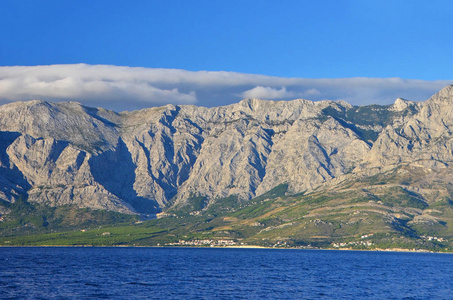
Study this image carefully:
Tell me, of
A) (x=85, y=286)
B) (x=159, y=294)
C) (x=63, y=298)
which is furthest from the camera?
(x=85, y=286)

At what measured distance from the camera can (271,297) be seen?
600 feet

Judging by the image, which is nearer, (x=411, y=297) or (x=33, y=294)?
(x=33, y=294)

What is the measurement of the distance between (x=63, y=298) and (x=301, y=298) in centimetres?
6604

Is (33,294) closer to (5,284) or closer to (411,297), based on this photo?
(5,284)

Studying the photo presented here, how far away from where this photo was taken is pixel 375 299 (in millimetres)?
186125

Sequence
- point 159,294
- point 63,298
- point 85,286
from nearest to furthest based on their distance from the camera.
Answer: point 63,298, point 159,294, point 85,286

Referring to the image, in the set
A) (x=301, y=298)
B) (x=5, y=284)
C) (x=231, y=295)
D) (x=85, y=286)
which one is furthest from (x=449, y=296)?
(x=5, y=284)

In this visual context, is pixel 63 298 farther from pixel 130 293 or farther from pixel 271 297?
pixel 271 297

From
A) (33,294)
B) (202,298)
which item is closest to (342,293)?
(202,298)

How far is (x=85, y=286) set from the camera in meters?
197

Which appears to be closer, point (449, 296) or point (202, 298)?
point (202, 298)

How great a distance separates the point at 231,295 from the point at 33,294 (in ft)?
180

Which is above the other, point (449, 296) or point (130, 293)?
point (130, 293)

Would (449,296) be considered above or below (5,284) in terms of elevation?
below
